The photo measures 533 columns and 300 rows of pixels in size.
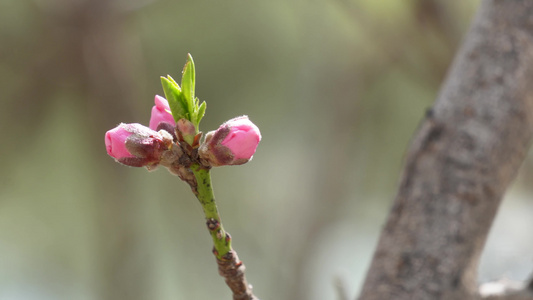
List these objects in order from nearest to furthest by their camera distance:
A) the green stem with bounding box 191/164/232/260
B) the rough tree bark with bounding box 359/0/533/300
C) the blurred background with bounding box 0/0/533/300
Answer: the green stem with bounding box 191/164/232/260
the rough tree bark with bounding box 359/0/533/300
the blurred background with bounding box 0/0/533/300

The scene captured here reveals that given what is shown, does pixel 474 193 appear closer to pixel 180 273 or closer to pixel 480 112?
pixel 480 112

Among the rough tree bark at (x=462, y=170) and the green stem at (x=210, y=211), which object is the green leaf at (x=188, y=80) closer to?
the green stem at (x=210, y=211)

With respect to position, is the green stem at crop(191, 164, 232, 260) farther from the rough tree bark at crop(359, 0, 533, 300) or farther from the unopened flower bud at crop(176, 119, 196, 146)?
the rough tree bark at crop(359, 0, 533, 300)

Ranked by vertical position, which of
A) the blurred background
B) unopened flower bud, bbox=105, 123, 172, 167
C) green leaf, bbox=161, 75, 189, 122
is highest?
the blurred background

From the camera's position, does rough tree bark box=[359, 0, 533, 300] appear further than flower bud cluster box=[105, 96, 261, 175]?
Yes

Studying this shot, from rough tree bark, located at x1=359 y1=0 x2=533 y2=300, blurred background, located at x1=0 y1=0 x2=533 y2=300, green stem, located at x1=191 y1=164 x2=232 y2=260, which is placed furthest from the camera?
blurred background, located at x1=0 y1=0 x2=533 y2=300

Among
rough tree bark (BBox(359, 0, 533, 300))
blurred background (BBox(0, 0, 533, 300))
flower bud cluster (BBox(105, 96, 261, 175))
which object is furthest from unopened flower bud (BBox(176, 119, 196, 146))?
blurred background (BBox(0, 0, 533, 300))

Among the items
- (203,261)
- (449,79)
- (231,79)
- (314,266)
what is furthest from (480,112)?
(231,79)

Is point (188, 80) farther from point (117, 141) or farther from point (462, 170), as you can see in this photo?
point (462, 170)
